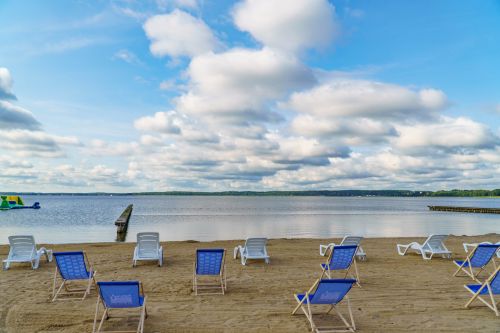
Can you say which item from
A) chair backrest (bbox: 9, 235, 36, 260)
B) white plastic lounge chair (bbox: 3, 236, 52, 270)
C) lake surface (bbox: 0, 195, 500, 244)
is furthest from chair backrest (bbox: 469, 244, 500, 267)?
lake surface (bbox: 0, 195, 500, 244)

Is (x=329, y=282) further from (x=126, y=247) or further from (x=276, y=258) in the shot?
(x=126, y=247)

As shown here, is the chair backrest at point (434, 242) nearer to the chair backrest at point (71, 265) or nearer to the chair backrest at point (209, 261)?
the chair backrest at point (209, 261)

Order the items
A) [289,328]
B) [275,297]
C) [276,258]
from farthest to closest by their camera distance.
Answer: [276,258] → [275,297] → [289,328]

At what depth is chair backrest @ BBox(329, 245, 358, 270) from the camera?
299 inches

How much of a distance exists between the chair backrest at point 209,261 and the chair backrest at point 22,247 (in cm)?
498

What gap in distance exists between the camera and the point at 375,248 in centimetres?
1389

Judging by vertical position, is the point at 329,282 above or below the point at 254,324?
above

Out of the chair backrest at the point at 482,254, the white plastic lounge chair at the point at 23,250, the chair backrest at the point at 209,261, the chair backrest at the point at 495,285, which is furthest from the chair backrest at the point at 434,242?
the white plastic lounge chair at the point at 23,250

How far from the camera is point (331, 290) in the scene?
16.9 feet

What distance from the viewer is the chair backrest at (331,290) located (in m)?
5.00

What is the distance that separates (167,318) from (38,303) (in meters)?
2.49

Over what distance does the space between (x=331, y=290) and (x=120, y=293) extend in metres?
2.78

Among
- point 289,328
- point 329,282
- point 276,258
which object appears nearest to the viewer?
point 329,282

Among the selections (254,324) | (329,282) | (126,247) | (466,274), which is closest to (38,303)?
(254,324)
